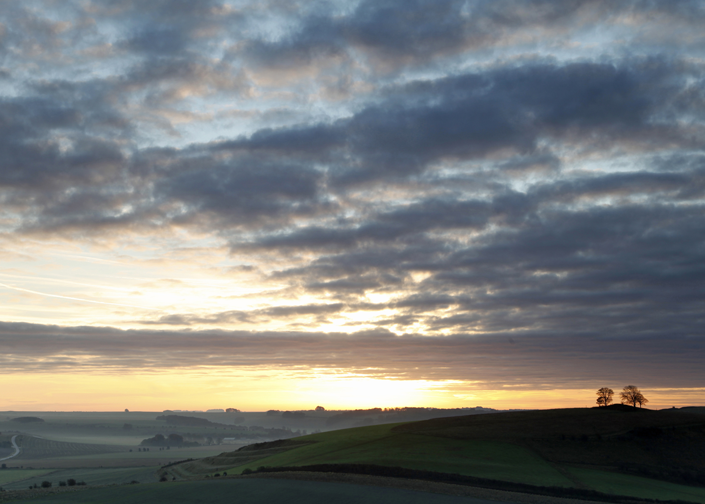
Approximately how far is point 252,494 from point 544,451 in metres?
55.0

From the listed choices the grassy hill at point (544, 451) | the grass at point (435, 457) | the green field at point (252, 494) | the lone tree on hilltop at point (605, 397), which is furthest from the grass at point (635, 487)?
the lone tree on hilltop at point (605, 397)

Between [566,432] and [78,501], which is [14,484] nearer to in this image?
[78,501]

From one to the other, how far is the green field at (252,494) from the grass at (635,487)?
87.9ft

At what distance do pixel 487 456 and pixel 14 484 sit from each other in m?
90.1

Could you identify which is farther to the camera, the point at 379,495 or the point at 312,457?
the point at 312,457

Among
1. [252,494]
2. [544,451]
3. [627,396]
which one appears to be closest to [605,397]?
[627,396]

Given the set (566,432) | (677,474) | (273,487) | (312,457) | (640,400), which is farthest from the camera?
(640,400)

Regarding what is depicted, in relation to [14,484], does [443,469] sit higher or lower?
higher

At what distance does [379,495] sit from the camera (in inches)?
1897

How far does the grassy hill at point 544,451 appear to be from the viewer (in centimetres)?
6912

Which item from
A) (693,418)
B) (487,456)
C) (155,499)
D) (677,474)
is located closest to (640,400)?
(693,418)

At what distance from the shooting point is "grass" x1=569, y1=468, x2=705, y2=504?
61750mm

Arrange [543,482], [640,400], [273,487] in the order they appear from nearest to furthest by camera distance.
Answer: [273,487] → [543,482] → [640,400]

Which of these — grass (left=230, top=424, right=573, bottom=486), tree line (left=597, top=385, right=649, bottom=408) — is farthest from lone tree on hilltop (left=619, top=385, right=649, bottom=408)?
grass (left=230, top=424, right=573, bottom=486)
